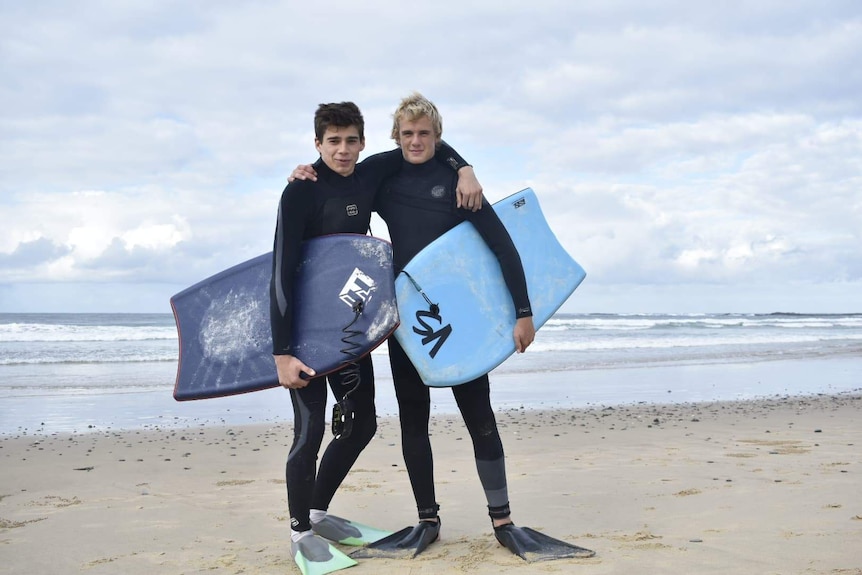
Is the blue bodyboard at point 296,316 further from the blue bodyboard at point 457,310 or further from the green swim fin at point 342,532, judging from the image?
the green swim fin at point 342,532

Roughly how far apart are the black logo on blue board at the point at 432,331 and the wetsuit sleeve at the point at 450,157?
0.59 m

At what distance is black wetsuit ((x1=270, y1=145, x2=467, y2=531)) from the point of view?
296 cm

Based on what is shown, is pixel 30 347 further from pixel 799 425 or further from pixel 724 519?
pixel 724 519

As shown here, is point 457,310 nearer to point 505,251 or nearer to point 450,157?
point 505,251

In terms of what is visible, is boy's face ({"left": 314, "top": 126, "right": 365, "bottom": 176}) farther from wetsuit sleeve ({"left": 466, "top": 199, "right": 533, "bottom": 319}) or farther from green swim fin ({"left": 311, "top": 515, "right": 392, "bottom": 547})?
green swim fin ({"left": 311, "top": 515, "right": 392, "bottom": 547})

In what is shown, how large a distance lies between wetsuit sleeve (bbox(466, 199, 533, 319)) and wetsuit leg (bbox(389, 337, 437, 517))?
0.49 m

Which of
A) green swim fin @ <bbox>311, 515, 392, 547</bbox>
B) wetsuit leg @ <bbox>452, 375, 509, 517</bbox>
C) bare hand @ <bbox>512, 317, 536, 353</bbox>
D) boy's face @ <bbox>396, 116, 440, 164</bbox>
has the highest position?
boy's face @ <bbox>396, 116, 440, 164</bbox>

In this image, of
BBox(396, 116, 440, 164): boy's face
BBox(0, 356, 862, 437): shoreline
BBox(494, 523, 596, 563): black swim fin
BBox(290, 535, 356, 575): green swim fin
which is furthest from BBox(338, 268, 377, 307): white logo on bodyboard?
BBox(0, 356, 862, 437): shoreline

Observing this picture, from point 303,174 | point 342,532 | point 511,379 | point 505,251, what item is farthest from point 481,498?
point 511,379

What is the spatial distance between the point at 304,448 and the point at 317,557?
405 millimetres

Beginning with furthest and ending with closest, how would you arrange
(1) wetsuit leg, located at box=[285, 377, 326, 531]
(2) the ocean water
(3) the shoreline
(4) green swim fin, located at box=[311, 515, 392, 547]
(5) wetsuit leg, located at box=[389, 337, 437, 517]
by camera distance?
(2) the ocean water < (3) the shoreline < (4) green swim fin, located at box=[311, 515, 392, 547] < (5) wetsuit leg, located at box=[389, 337, 437, 517] < (1) wetsuit leg, located at box=[285, 377, 326, 531]

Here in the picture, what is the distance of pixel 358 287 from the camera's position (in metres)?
3.03

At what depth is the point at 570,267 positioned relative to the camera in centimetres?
346

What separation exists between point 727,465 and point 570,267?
236cm
